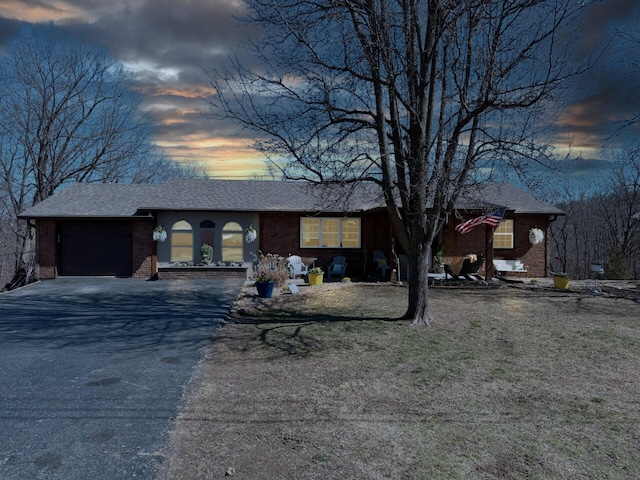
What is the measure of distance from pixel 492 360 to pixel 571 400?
1708 mm

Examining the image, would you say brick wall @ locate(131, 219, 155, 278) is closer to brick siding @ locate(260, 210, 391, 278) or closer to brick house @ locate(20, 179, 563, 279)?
brick house @ locate(20, 179, 563, 279)

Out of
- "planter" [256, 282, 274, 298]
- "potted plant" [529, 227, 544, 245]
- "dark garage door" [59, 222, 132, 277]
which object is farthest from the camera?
"dark garage door" [59, 222, 132, 277]

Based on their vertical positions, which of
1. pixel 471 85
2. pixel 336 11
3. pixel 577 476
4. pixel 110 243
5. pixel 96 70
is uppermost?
pixel 96 70

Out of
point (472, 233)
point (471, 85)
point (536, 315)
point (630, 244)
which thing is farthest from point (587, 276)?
point (471, 85)

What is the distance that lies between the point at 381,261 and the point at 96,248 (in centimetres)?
1115

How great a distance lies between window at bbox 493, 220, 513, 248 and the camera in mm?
18609

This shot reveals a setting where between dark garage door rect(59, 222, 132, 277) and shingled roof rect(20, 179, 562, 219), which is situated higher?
shingled roof rect(20, 179, 562, 219)

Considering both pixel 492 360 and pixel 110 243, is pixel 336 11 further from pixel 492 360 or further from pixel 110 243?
pixel 110 243

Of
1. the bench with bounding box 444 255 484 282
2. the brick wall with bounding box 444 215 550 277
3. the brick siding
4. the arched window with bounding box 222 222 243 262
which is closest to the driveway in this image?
the arched window with bounding box 222 222 243 262

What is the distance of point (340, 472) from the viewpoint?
3701 mm

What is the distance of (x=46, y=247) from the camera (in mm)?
18000

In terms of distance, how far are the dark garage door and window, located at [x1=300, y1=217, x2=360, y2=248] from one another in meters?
6.96

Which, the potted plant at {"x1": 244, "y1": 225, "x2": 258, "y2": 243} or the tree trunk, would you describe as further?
the potted plant at {"x1": 244, "y1": 225, "x2": 258, "y2": 243}

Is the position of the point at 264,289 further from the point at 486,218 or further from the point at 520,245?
the point at 520,245
